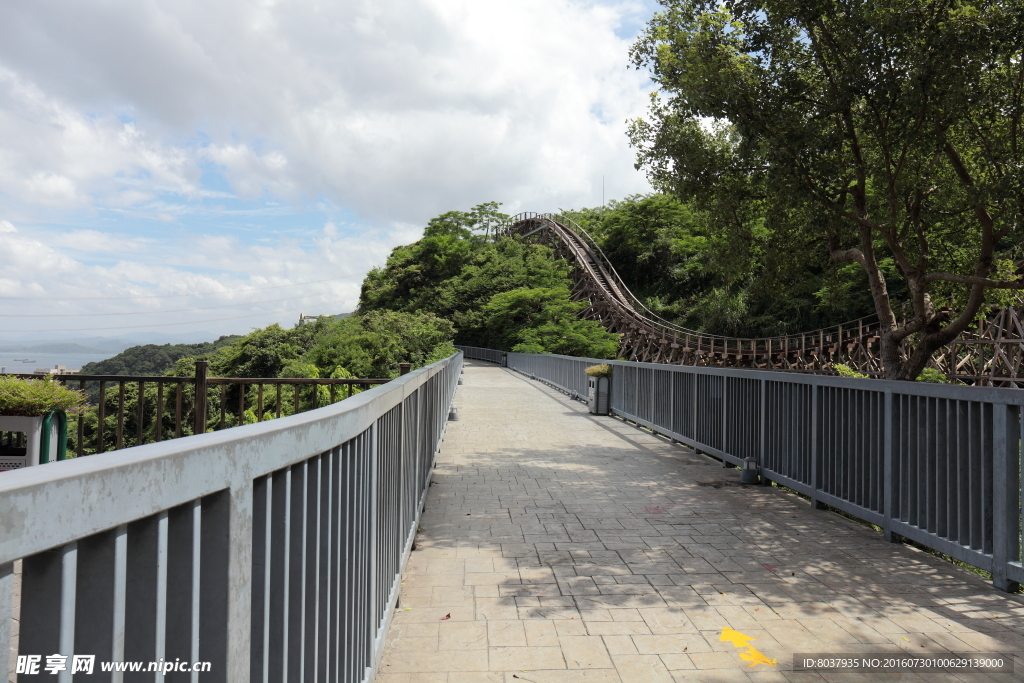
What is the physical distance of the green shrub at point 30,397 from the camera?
579 centimetres

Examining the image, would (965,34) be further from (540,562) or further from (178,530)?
(178,530)

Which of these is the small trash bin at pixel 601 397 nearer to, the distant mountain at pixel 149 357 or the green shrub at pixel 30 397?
the green shrub at pixel 30 397

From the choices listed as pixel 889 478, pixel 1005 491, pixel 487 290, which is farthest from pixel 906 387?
Answer: pixel 487 290

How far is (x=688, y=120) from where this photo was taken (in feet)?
38.8

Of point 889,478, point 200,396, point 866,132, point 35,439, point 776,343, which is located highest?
point 866,132

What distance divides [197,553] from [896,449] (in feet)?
17.9

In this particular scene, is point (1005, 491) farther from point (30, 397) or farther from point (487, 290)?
point (487, 290)

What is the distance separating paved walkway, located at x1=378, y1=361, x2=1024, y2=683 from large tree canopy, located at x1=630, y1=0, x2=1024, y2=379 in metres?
4.51

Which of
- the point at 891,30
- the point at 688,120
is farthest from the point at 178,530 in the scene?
the point at 688,120

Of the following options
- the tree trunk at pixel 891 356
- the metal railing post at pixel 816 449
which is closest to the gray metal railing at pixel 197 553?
the metal railing post at pixel 816 449

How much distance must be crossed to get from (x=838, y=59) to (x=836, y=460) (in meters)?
5.71

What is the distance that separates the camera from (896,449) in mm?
5309

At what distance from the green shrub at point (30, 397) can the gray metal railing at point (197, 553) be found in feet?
16.2

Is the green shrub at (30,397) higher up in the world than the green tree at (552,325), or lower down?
lower down
